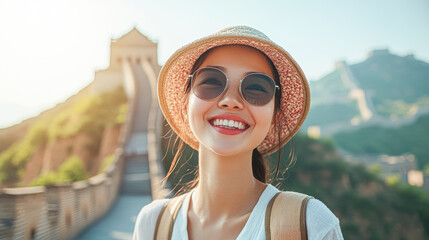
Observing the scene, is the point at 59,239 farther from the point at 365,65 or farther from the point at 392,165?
the point at 365,65

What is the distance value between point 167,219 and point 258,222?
0.41m

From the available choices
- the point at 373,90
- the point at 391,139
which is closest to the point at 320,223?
the point at 391,139

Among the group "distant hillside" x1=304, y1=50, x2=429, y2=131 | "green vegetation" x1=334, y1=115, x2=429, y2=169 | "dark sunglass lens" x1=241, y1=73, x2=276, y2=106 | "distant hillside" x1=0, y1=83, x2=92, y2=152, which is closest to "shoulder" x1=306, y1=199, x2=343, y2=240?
"dark sunglass lens" x1=241, y1=73, x2=276, y2=106

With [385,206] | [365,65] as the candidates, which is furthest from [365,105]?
[385,206]

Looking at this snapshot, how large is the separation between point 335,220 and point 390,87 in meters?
99.7

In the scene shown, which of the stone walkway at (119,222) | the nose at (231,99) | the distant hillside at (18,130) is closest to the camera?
the nose at (231,99)

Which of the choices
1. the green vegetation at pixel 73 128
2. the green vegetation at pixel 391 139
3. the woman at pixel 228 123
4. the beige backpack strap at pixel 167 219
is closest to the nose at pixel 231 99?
the woman at pixel 228 123

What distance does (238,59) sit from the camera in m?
1.54

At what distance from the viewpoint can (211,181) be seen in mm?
1573

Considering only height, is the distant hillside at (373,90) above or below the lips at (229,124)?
below

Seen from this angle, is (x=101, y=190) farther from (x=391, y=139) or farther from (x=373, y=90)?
(x=373, y=90)

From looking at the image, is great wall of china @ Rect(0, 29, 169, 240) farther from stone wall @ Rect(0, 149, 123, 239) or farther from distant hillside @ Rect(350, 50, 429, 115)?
distant hillside @ Rect(350, 50, 429, 115)

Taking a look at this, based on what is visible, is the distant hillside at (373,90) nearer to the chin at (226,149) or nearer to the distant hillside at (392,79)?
the distant hillside at (392,79)

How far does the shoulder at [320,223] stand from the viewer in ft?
3.96
